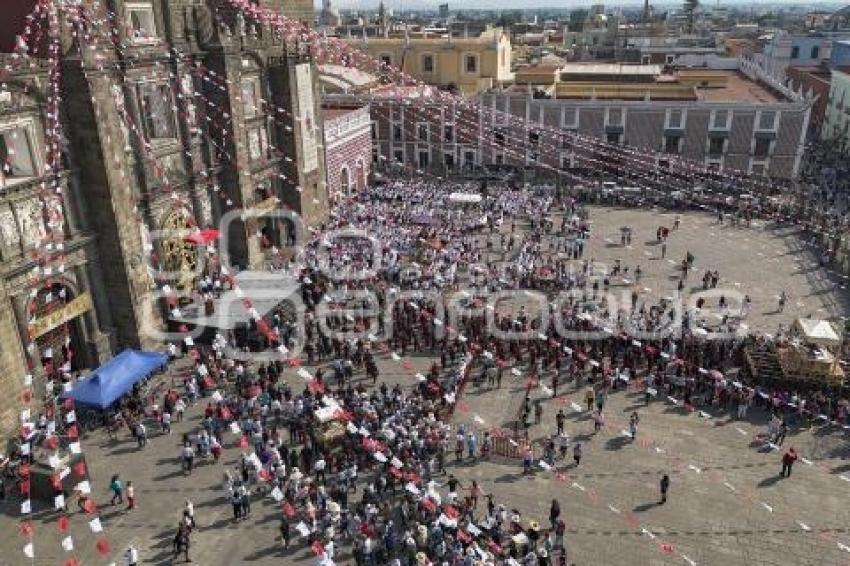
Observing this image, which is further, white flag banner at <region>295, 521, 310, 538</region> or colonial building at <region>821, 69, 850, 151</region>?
colonial building at <region>821, 69, 850, 151</region>

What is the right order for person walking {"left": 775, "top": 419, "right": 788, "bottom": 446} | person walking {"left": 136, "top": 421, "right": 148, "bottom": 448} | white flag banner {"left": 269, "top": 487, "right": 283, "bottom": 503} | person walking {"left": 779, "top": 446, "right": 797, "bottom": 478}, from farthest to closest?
1. person walking {"left": 136, "top": 421, "right": 148, "bottom": 448}
2. person walking {"left": 775, "top": 419, "right": 788, "bottom": 446}
3. person walking {"left": 779, "top": 446, "right": 797, "bottom": 478}
4. white flag banner {"left": 269, "top": 487, "right": 283, "bottom": 503}

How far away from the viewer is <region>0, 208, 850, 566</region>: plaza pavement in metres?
17.0

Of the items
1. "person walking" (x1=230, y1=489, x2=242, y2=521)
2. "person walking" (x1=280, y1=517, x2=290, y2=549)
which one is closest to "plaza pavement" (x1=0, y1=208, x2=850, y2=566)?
"person walking" (x1=280, y1=517, x2=290, y2=549)

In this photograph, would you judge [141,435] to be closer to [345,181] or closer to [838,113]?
[345,181]

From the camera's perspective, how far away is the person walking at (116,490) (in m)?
18.4

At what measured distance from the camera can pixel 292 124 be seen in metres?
36.3

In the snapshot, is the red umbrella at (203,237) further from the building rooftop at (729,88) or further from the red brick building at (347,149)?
the building rooftop at (729,88)

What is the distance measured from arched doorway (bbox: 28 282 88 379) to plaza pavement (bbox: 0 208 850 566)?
3795mm

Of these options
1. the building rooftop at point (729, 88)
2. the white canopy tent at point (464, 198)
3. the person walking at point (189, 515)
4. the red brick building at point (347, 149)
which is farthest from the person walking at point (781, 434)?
the building rooftop at point (729, 88)

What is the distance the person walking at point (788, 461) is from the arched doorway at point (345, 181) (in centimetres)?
3202

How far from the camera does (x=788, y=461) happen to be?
1936 centimetres

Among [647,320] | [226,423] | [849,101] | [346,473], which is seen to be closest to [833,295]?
[647,320]

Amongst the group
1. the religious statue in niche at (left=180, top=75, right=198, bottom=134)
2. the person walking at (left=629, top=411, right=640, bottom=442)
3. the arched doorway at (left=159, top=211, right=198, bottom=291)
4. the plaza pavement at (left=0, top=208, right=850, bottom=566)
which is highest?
the religious statue in niche at (left=180, top=75, right=198, bottom=134)

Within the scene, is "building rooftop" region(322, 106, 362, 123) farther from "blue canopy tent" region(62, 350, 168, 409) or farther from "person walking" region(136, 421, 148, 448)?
"person walking" region(136, 421, 148, 448)
